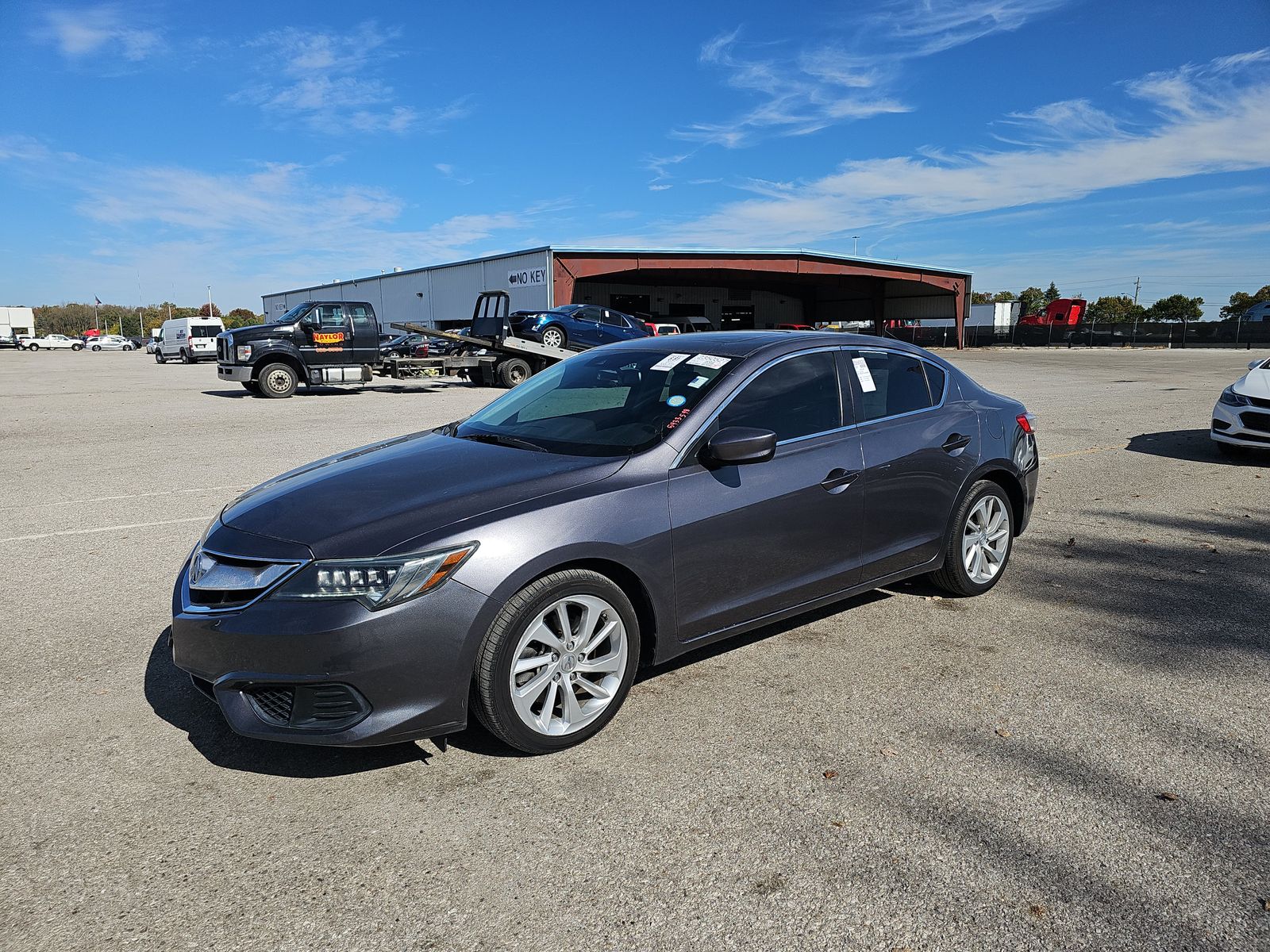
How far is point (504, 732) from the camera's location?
10.8 ft

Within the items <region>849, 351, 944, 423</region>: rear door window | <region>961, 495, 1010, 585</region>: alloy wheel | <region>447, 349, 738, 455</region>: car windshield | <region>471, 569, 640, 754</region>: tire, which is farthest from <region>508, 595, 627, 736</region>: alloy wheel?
<region>961, 495, 1010, 585</region>: alloy wheel

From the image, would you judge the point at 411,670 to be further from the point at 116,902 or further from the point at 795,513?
the point at 795,513

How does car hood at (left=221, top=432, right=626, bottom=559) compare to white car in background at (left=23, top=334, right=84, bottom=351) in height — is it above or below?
below

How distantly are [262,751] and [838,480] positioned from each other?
2754 mm

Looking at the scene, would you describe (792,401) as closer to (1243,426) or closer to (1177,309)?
(1243,426)

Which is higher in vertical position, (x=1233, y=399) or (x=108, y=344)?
(x=108, y=344)

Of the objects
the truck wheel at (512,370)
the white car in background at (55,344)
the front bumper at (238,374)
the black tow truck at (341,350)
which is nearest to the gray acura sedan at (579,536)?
the black tow truck at (341,350)

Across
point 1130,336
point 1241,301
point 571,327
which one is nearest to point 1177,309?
point 1241,301

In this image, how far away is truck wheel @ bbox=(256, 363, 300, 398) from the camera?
19672 mm

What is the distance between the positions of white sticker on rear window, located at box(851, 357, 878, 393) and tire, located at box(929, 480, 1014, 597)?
0.92 meters

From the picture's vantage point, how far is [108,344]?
75625 mm

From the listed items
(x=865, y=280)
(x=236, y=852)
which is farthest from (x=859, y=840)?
(x=865, y=280)

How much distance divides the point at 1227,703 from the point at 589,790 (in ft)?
9.17

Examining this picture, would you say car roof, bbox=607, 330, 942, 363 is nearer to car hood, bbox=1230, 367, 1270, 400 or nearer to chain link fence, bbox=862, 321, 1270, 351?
car hood, bbox=1230, 367, 1270, 400
